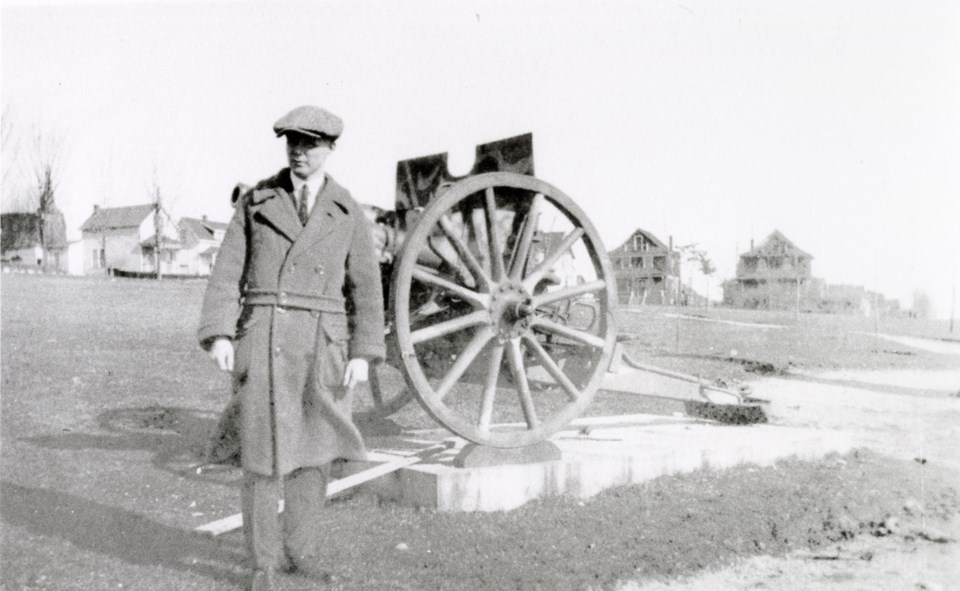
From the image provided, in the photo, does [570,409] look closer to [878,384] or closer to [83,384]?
[83,384]

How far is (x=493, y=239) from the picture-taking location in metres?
5.28

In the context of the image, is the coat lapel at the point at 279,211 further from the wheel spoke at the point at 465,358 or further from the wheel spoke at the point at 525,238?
the wheel spoke at the point at 525,238

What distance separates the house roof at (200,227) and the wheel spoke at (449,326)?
2556 inches

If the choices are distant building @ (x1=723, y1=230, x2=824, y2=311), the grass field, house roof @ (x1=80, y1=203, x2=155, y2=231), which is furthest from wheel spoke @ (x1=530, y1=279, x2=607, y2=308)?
house roof @ (x1=80, y1=203, x2=155, y2=231)

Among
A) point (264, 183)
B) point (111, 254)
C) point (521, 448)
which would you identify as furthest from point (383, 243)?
point (111, 254)

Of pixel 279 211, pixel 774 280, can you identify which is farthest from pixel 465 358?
pixel 774 280

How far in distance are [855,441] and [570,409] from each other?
448cm

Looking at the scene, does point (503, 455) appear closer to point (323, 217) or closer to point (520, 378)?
point (520, 378)

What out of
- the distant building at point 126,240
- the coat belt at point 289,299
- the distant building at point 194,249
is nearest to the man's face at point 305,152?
the coat belt at point 289,299

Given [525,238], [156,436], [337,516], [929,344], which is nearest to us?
[337,516]

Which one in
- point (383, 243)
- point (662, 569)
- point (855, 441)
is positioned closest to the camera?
point (662, 569)

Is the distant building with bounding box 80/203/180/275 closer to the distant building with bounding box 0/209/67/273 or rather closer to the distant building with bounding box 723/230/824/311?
the distant building with bounding box 0/209/67/273

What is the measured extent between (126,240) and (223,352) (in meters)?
69.0

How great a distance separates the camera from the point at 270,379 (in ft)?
11.9
